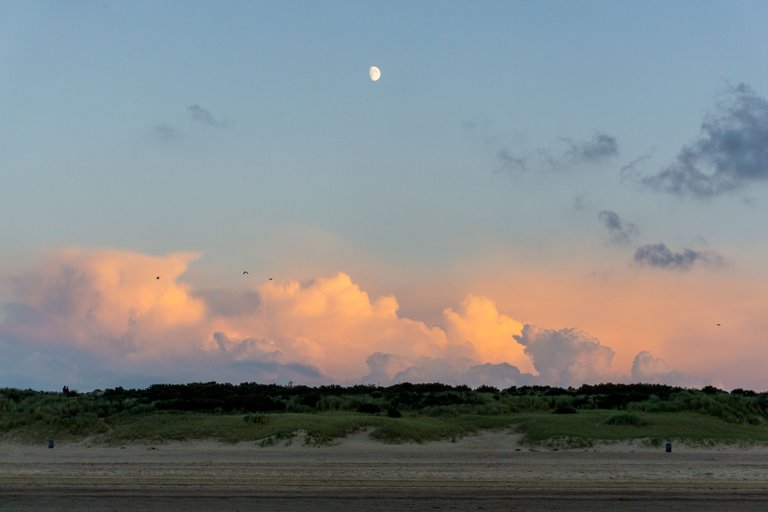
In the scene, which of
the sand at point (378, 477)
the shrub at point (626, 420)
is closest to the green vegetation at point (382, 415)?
the shrub at point (626, 420)

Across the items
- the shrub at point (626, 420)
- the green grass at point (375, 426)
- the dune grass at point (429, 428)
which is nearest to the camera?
the dune grass at point (429, 428)

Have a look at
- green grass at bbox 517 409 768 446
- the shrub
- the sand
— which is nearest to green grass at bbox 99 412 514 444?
the sand

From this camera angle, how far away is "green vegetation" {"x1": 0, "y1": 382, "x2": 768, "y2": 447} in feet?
122

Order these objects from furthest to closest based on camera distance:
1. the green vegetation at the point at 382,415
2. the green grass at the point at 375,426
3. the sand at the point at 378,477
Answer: the green vegetation at the point at 382,415
the green grass at the point at 375,426
the sand at the point at 378,477

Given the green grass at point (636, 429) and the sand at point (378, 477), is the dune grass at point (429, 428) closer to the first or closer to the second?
the green grass at point (636, 429)

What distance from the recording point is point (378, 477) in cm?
2805

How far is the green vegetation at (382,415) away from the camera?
122ft

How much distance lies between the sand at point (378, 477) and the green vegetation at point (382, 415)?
0.98m

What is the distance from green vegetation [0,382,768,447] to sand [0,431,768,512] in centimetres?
98

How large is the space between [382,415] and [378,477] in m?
14.3

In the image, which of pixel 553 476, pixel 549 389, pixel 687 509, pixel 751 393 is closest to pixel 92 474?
pixel 553 476

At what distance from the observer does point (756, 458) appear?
32.7 metres

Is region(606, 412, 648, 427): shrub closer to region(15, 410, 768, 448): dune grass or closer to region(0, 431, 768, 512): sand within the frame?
region(15, 410, 768, 448): dune grass

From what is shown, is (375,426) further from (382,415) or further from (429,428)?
(382,415)
